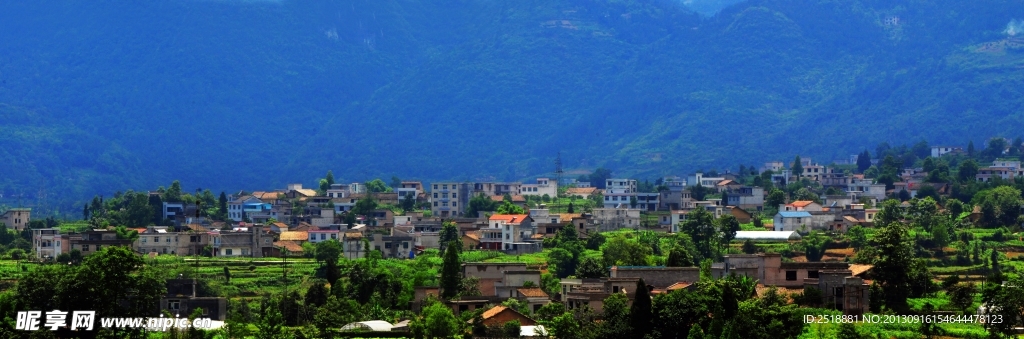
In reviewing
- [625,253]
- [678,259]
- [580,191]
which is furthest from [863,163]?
[678,259]

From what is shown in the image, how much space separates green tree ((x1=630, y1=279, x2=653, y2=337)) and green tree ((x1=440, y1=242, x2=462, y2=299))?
34.1 ft

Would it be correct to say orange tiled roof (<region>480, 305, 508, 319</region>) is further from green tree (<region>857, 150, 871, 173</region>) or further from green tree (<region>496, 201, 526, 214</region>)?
green tree (<region>857, 150, 871, 173</region>)

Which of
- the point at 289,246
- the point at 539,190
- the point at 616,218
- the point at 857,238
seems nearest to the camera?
the point at 857,238

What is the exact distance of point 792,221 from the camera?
7262cm

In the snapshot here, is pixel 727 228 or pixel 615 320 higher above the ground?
pixel 727 228

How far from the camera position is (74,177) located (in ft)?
510

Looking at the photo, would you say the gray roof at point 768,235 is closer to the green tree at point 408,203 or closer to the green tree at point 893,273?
the green tree at point 893,273

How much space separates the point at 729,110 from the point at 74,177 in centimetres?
6765

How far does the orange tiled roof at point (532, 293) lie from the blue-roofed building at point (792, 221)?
2412 centimetres

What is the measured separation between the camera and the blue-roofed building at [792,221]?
7244cm

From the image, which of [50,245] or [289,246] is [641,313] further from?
[50,245]

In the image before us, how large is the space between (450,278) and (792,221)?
83.6 ft

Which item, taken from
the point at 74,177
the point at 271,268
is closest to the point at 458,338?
the point at 271,268

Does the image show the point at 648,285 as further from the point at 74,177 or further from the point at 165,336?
the point at 74,177
